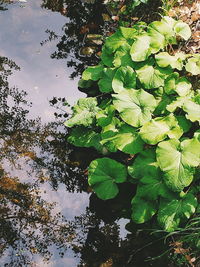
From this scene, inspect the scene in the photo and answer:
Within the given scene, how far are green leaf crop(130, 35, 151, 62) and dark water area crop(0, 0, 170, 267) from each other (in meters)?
1.03

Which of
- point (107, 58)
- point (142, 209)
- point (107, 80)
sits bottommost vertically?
point (142, 209)

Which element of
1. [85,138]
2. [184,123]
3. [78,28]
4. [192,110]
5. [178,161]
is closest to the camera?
[178,161]

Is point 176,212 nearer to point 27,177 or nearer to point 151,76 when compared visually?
point 151,76

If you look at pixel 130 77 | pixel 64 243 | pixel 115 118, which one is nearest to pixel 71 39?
pixel 130 77

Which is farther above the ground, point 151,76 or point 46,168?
point 151,76

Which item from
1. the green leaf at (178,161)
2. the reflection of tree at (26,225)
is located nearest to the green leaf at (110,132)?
the green leaf at (178,161)

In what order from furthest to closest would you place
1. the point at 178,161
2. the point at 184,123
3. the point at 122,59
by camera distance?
the point at 122,59 < the point at 184,123 < the point at 178,161

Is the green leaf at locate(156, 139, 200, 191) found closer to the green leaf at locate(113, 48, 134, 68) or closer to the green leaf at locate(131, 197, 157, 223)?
the green leaf at locate(131, 197, 157, 223)

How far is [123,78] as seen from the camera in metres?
2.69

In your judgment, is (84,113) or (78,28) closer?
(84,113)

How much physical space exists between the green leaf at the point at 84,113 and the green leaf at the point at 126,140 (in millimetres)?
306

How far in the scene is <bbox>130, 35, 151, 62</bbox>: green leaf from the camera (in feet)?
8.85

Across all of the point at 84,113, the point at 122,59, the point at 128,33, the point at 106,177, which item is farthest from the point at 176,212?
the point at 128,33

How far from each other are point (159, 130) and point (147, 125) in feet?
0.35
